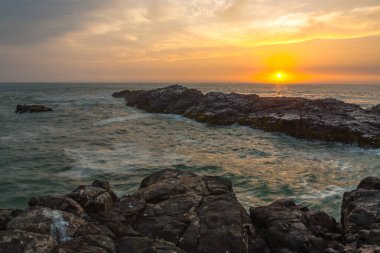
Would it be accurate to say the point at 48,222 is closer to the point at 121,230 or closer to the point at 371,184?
the point at 121,230

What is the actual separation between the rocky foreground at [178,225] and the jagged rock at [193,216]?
0.03m

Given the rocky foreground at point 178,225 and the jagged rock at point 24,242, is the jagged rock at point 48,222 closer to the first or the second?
the rocky foreground at point 178,225

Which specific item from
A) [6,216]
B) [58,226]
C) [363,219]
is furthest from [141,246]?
[363,219]

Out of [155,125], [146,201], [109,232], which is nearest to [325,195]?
[146,201]

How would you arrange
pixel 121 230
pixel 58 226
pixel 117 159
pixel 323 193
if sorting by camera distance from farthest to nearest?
pixel 117 159 < pixel 323 193 < pixel 121 230 < pixel 58 226

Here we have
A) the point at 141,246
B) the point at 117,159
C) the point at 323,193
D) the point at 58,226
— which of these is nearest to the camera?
the point at 141,246

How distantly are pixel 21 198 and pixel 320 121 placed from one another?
28.2 meters

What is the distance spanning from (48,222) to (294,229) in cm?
680

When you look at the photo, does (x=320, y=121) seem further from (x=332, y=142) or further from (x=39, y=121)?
(x=39, y=121)

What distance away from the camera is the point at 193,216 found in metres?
10.5

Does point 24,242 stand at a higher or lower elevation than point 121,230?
higher

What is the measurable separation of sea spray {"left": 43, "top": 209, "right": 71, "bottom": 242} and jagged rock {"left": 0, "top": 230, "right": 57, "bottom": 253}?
0.72 meters

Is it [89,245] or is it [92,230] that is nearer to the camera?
[89,245]

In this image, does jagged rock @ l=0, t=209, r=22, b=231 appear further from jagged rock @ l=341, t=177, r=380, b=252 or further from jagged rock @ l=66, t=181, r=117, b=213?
jagged rock @ l=341, t=177, r=380, b=252
